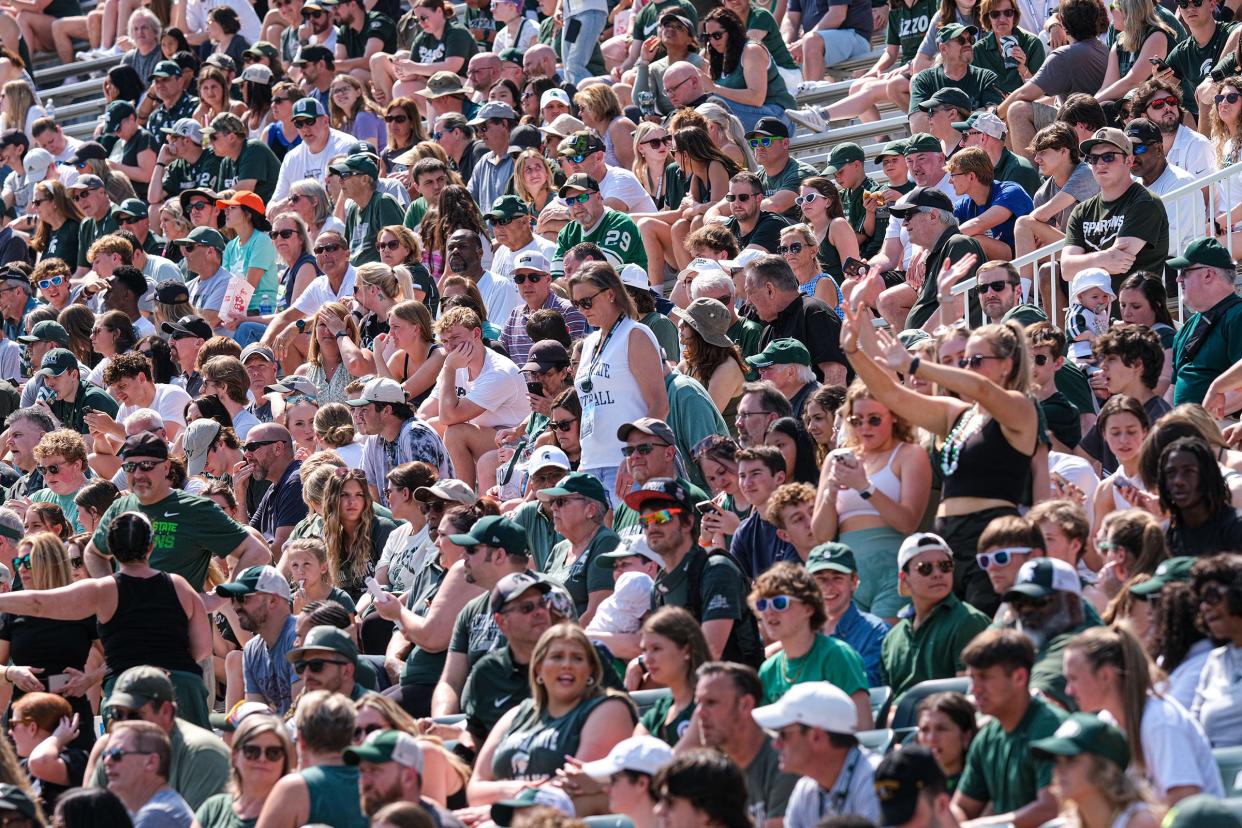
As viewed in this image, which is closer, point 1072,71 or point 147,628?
point 147,628

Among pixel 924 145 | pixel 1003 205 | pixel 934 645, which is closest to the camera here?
pixel 934 645

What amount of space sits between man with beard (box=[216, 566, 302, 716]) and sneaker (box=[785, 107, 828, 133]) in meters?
6.90

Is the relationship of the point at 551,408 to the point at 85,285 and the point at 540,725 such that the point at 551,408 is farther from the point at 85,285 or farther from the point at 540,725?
the point at 85,285

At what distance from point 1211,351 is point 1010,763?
4.00m

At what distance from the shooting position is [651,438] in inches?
361

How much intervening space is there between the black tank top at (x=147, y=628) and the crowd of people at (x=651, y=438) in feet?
0.07

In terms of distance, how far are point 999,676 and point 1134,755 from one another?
0.52 metres

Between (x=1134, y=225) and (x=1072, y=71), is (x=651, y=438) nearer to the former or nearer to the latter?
(x=1134, y=225)

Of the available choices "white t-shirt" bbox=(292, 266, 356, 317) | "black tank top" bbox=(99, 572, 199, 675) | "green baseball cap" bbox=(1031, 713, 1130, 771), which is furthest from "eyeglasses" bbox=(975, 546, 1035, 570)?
"white t-shirt" bbox=(292, 266, 356, 317)

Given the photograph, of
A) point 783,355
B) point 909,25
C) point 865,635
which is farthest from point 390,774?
point 909,25

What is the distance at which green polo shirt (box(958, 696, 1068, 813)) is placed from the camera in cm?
610

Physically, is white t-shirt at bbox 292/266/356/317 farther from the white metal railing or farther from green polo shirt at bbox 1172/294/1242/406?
green polo shirt at bbox 1172/294/1242/406

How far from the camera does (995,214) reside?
37.7ft

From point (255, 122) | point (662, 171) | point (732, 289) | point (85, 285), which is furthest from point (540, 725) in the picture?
point (255, 122)
